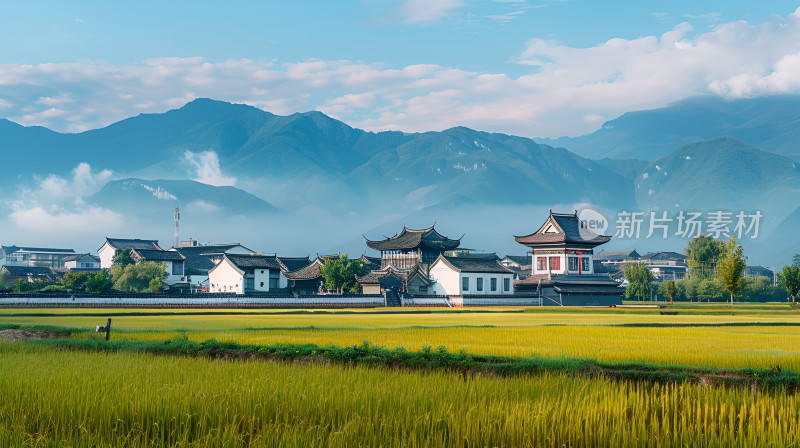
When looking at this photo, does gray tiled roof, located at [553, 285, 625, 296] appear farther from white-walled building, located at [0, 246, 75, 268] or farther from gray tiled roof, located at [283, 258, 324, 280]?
white-walled building, located at [0, 246, 75, 268]

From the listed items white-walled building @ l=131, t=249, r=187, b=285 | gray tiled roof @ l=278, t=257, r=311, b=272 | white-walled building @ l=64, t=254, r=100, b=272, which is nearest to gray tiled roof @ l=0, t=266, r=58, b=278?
white-walled building @ l=131, t=249, r=187, b=285

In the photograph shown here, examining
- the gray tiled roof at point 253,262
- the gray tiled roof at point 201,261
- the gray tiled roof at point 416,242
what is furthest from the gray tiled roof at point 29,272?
the gray tiled roof at point 416,242

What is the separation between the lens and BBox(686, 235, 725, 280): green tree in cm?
9494

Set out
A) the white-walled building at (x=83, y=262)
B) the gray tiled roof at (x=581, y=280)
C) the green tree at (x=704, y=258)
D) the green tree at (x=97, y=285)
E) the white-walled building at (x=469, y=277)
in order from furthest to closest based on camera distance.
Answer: the white-walled building at (x=83, y=262) < the green tree at (x=704, y=258) < the white-walled building at (x=469, y=277) < the gray tiled roof at (x=581, y=280) < the green tree at (x=97, y=285)

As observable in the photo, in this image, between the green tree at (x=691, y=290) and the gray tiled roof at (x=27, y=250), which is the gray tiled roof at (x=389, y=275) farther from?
the gray tiled roof at (x=27, y=250)

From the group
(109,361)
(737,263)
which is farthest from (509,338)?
(737,263)

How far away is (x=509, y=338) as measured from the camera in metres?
20.7

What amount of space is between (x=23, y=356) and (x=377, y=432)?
32.0ft

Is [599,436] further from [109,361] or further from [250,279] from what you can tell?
[250,279]

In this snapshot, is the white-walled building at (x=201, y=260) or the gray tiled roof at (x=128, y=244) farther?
the gray tiled roof at (x=128, y=244)

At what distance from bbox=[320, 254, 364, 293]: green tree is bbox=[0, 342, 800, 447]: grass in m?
59.9

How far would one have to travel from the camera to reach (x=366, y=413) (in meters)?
7.66

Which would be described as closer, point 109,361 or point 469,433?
point 469,433

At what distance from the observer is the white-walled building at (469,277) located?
67.8 meters
